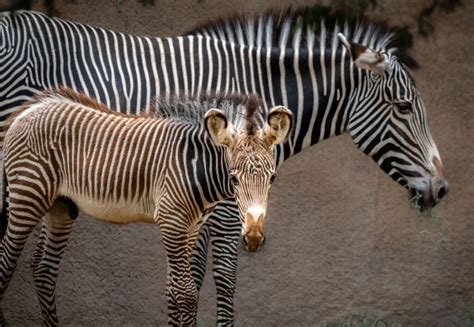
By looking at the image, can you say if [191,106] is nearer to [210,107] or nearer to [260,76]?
[210,107]

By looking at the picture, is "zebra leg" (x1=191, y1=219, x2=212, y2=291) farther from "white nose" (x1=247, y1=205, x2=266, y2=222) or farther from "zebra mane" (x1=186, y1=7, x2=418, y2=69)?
"white nose" (x1=247, y1=205, x2=266, y2=222)

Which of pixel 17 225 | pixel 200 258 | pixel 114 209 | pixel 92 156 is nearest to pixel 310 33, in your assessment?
pixel 200 258

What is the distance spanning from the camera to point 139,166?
7367mm

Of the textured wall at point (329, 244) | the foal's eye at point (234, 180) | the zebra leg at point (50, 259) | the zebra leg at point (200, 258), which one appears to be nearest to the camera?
the foal's eye at point (234, 180)

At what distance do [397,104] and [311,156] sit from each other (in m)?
1.84

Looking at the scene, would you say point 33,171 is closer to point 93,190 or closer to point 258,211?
point 93,190

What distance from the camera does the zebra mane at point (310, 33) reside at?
8.81 m

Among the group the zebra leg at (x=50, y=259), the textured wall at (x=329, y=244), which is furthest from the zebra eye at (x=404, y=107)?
the zebra leg at (x=50, y=259)

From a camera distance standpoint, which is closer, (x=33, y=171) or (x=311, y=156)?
(x=33, y=171)

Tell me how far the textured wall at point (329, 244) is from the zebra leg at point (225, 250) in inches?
61.4

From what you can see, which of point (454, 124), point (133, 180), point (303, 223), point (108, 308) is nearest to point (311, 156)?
point (303, 223)

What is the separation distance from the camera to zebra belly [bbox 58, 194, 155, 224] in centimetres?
742

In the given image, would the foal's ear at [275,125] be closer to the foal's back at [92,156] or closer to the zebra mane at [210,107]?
the zebra mane at [210,107]

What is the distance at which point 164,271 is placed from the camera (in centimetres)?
1016
